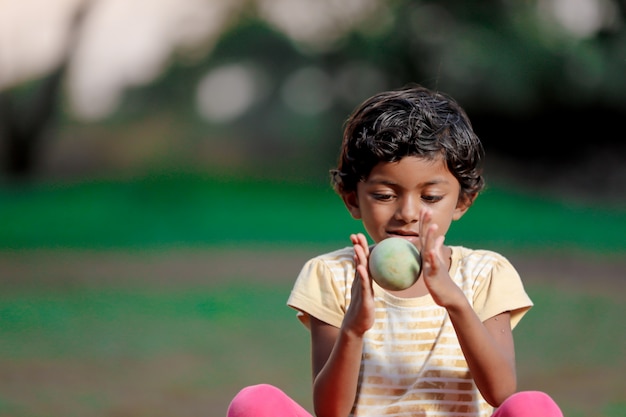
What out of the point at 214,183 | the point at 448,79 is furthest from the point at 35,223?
the point at 448,79

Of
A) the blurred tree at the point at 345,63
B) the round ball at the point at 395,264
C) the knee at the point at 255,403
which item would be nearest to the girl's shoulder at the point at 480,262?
the round ball at the point at 395,264

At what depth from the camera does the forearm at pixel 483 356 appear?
242 centimetres

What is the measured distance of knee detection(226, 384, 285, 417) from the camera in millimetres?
2447

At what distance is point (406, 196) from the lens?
2.60 m

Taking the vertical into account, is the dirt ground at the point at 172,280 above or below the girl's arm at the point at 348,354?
above

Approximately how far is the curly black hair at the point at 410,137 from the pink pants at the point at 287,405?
2.14ft

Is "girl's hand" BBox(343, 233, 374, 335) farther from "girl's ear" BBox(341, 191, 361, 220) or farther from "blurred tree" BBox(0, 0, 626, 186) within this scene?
"blurred tree" BBox(0, 0, 626, 186)

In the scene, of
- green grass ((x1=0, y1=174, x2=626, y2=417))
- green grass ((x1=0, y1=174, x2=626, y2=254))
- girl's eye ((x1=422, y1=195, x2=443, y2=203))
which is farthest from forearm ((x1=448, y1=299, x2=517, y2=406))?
green grass ((x1=0, y1=174, x2=626, y2=254))

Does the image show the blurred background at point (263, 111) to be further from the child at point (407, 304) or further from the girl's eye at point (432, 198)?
the girl's eye at point (432, 198)

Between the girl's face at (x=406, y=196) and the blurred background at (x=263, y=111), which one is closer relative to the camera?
the girl's face at (x=406, y=196)

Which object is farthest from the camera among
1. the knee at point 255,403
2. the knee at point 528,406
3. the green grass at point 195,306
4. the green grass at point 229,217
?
the green grass at point 229,217

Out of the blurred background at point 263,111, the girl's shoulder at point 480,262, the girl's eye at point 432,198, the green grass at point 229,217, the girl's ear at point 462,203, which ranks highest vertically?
the blurred background at point 263,111

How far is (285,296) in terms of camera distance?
7.48 m

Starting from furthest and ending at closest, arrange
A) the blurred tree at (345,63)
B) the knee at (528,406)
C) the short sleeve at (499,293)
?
the blurred tree at (345,63) → the short sleeve at (499,293) → the knee at (528,406)
